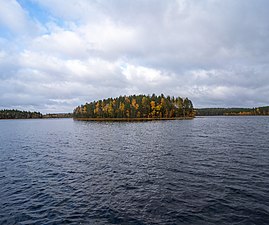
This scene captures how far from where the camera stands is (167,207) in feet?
45.8

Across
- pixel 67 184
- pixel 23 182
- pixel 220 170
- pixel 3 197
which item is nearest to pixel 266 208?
pixel 220 170

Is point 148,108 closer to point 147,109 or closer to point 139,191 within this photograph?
point 147,109

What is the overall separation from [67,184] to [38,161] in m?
13.2

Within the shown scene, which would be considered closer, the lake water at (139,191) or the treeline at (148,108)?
the lake water at (139,191)

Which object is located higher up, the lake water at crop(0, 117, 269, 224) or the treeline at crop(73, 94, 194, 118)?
the treeline at crop(73, 94, 194, 118)

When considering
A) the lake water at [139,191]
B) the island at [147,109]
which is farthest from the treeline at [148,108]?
the lake water at [139,191]

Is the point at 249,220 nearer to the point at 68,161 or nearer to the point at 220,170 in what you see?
the point at 220,170

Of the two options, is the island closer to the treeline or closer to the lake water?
the treeline

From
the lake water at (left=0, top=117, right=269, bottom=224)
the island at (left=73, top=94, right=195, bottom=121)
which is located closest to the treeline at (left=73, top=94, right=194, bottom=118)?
the island at (left=73, top=94, right=195, bottom=121)

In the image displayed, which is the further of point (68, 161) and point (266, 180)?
point (68, 161)

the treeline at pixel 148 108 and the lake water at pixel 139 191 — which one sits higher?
the treeline at pixel 148 108

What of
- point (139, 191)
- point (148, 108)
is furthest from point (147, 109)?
point (139, 191)

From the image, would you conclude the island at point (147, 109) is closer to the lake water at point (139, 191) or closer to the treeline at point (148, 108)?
the treeline at point (148, 108)

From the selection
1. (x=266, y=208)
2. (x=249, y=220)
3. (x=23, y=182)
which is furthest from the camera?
(x=23, y=182)
